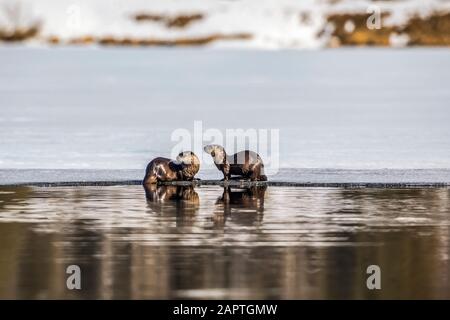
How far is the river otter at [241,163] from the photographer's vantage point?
53.7 feet

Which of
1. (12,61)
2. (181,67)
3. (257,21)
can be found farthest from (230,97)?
(257,21)

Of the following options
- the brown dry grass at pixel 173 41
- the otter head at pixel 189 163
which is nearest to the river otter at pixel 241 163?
the otter head at pixel 189 163

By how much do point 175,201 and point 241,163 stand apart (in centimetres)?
161

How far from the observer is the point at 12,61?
55500mm

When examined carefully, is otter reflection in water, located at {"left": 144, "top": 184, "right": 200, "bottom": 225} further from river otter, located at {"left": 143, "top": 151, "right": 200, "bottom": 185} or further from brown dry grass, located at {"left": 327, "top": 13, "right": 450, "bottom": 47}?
brown dry grass, located at {"left": 327, "top": 13, "right": 450, "bottom": 47}

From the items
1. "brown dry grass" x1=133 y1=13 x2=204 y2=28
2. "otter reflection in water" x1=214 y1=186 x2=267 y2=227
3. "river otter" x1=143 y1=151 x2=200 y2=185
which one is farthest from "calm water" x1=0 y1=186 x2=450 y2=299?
"brown dry grass" x1=133 y1=13 x2=204 y2=28

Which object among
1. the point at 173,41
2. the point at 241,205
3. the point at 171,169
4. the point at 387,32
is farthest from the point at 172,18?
the point at 241,205

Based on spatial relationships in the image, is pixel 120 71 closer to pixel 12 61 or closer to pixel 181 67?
pixel 181 67

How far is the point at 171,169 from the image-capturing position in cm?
1647

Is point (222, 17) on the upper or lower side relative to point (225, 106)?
upper

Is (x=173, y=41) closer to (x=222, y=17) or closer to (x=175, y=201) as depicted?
(x=222, y=17)

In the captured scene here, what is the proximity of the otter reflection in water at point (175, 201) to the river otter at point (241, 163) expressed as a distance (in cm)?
47
